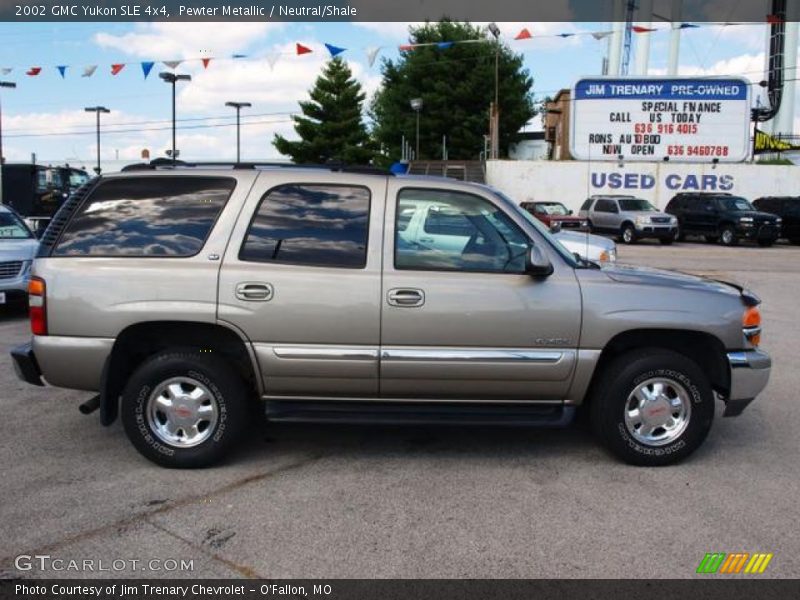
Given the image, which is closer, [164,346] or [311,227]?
[311,227]

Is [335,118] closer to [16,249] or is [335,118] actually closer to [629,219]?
[629,219]

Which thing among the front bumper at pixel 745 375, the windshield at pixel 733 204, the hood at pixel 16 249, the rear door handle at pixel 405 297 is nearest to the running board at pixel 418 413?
the rear door handle at pixel 405 297

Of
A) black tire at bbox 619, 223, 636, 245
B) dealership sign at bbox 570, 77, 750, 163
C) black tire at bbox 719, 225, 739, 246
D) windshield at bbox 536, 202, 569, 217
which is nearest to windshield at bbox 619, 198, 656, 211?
black tire at bbox 619, 223, 636, 245

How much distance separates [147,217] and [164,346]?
810mm

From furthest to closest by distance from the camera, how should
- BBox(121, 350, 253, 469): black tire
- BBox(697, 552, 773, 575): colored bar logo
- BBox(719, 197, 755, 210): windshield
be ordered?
BBox(719, 197, 755, 210): windshield
BBox(121, 350, 253, 469): black tire
BBox(697, 552, 773, 575): colored bar logo

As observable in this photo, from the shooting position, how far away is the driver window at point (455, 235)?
182 inches

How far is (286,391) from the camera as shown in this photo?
4.65 m

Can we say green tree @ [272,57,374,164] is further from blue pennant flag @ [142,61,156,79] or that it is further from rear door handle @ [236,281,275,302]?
rear door handle @ [236,281,275,302]

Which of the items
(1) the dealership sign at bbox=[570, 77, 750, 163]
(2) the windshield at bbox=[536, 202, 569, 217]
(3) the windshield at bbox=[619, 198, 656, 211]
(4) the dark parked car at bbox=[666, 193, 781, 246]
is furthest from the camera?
(1) the dealership sign at bbox=[570, 77, 750, 163]

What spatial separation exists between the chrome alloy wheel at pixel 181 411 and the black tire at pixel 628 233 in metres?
25.1

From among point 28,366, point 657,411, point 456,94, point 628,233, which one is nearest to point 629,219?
point 628,233

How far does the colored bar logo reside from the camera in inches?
137

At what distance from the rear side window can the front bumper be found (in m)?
3.31

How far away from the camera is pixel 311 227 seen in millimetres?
4652
